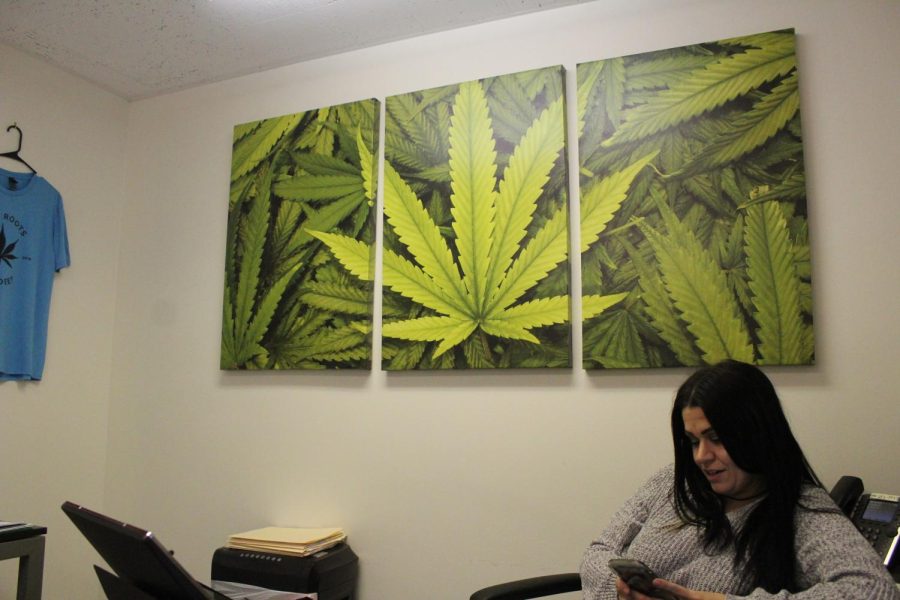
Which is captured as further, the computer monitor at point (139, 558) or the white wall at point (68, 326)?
the white wall at point (68, 326)

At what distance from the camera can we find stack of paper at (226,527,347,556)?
2459 millimetres

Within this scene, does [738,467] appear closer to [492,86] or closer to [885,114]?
[885,114]

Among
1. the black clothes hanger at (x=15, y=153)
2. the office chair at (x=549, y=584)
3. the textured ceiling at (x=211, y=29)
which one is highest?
the textured ceiling at (x=211, y=29)

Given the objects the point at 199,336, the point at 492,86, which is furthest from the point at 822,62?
the point at 199,336

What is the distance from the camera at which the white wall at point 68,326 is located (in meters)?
2.91

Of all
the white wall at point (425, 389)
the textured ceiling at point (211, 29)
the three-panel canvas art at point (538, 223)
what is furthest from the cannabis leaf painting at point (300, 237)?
the textured ceiling at point (211, 29)

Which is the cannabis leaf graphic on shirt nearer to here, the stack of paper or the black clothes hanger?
the black clothes hanger

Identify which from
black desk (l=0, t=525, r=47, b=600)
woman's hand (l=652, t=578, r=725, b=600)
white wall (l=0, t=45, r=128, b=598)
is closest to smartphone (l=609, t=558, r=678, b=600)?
woman's hand (l=652, t=578, r=725, b=600)

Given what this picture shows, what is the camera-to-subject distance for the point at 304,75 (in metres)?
3.07

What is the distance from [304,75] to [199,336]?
4.13ft

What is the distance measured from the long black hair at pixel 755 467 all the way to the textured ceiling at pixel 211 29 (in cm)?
161

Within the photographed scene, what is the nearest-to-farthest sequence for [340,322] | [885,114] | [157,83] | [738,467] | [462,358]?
[738,467] → [885,114] → [462,358] → [340,322] → [157,83]

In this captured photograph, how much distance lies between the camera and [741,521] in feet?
5.21

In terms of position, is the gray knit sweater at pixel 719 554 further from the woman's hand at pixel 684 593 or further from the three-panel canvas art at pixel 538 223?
the three-panel canvas art at pixel 538 223
